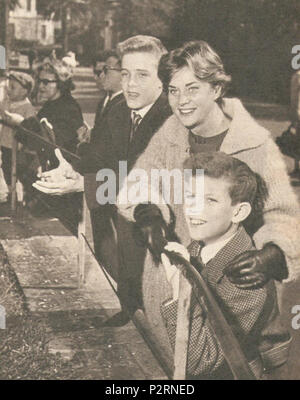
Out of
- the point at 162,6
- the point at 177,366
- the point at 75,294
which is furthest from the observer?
the point at 75,294

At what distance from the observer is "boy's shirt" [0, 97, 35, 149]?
18.6 feet

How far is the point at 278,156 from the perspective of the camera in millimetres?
5148

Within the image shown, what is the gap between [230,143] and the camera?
16.7 ft

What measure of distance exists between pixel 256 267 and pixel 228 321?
0.36 m

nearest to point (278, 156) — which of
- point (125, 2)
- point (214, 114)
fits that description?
point (214, 114)

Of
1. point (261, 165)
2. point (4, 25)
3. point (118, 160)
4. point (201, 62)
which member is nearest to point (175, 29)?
point (201, 62)

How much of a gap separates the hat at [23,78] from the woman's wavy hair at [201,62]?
3.30 ft

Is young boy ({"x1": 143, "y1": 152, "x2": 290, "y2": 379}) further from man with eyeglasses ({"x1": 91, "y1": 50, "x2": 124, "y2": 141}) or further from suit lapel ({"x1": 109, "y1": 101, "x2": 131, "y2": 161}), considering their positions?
man with eyeglasses ({"x1": 91, "y1": 50, "x2": 124, "y2": 141})

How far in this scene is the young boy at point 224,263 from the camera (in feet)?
16.6

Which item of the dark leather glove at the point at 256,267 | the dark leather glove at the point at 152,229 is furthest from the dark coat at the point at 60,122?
the dark leather glove at the point at 256,267

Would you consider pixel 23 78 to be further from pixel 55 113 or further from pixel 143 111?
pixel 143 111

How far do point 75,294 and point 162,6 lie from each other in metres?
1.93
